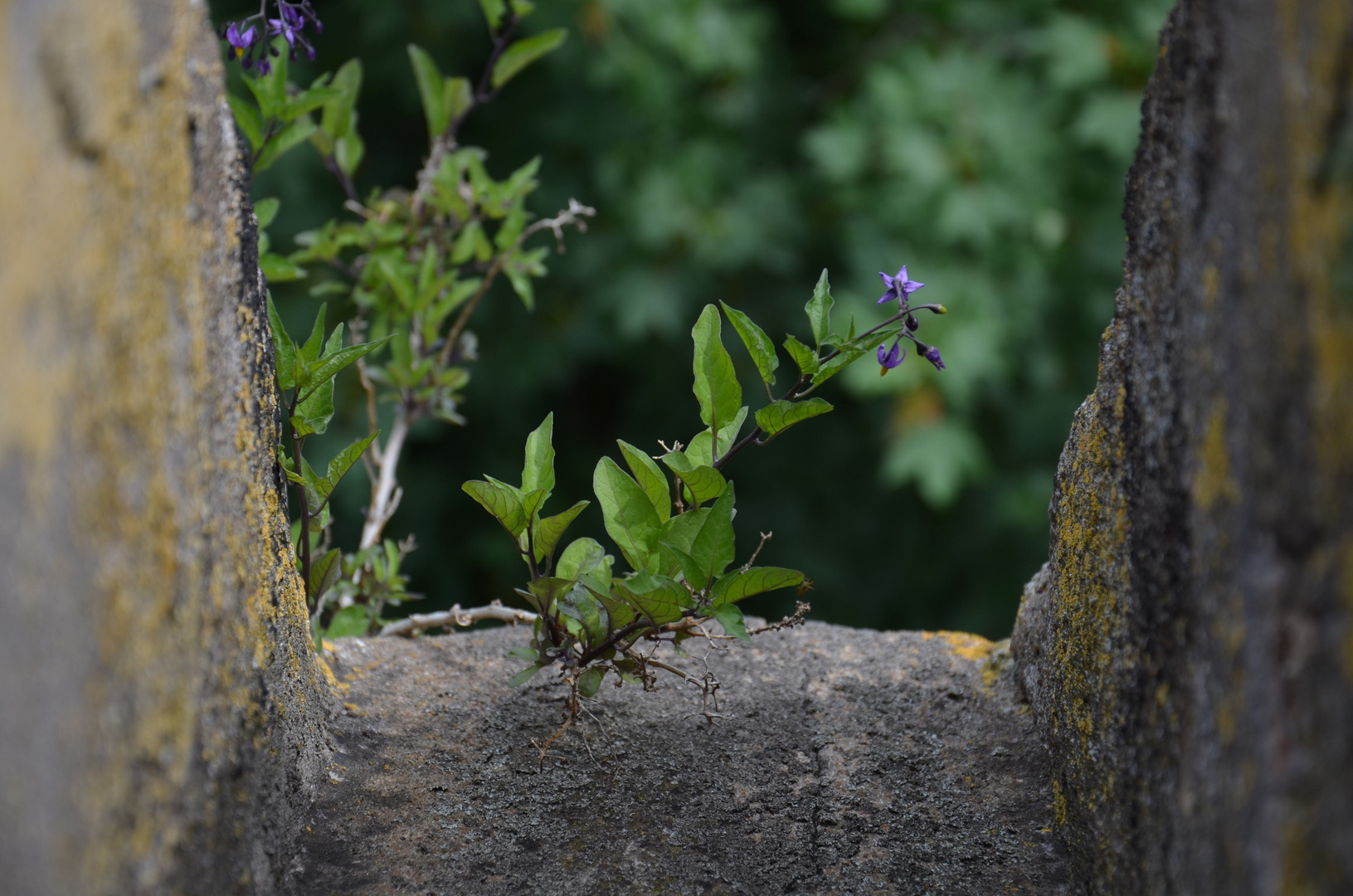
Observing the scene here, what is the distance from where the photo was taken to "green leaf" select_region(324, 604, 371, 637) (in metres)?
1.30

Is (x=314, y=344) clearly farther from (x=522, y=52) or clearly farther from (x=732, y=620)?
(x=522, y=52)

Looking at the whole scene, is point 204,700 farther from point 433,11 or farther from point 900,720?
point 433,11

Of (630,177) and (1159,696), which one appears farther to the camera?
(630,177)

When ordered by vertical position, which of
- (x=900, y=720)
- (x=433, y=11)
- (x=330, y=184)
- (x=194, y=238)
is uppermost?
(x=433, y=11)

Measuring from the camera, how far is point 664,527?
3.26 feet

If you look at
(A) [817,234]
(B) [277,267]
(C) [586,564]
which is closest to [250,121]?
(B) [277,267]

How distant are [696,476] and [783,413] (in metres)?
0.10

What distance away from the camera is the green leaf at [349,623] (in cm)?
130

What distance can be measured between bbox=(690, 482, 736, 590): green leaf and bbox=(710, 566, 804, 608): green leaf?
14 mm

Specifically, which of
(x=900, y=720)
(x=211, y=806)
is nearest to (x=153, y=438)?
(x=211, y=806)

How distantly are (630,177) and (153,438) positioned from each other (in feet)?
11.3

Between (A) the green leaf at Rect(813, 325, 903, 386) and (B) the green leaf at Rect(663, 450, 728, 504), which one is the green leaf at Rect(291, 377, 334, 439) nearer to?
(B) the green leaf at Rect(663, 450, 728, 504)

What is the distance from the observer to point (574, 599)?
3.24 ft

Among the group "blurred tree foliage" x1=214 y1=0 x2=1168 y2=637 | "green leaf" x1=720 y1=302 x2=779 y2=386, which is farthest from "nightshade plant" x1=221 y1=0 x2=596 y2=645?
"blurred tree foliage" x1=214 y1=0 x2=1168 y2=637
